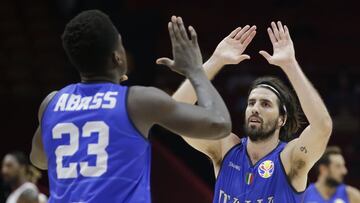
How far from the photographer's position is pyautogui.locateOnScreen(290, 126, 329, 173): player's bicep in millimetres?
4762

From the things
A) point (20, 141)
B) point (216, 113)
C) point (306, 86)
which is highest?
point (216, 113)

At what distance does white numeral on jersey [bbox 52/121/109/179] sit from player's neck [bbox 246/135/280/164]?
80.4 inches

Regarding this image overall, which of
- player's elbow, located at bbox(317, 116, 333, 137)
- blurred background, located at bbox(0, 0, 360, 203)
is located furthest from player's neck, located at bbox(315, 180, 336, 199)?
player's elbow, located at bbox(317, 116, 333, 137)

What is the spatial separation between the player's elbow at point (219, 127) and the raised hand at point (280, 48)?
1.46m

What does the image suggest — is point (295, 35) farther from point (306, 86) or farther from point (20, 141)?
point (306, 86)

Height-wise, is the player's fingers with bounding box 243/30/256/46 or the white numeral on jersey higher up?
the player's fingers with bounding box 243/30/256/46

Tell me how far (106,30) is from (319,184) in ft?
22.9

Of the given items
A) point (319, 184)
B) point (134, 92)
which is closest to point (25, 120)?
point (319, 184)

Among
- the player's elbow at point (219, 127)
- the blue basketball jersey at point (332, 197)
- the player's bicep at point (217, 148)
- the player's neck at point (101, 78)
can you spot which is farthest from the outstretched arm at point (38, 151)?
the blue basketball jersey at point (332, 197)

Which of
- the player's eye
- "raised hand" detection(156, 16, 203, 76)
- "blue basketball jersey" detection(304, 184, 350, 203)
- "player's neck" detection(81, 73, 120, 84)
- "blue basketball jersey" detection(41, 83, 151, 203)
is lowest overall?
"blue basketball jersey" detection(304, 184, 350, 203)

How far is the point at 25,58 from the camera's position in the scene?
47.8 feet

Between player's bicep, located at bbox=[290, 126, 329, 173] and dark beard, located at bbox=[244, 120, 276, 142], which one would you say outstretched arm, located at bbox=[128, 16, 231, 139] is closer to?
player's bicep, located at bbox=[290, 126, 329, 173]

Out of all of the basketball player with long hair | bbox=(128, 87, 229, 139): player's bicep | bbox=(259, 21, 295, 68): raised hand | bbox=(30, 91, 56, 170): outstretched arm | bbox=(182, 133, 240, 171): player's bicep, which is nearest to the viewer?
bbox=(128, 87, 229, 139): player's bicep

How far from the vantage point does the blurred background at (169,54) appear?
1184 centimetres
